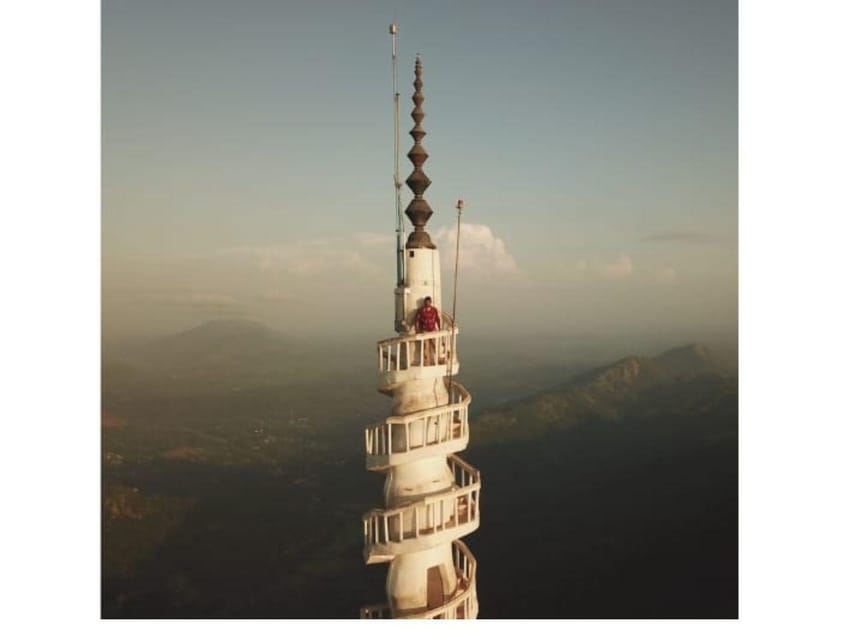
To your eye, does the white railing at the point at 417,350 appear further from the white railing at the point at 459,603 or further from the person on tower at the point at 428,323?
the white railing at the point at 459,603

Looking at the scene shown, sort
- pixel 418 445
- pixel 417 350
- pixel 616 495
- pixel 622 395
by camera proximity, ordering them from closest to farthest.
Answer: pixel 418 445 → pixel 417 350 → pixel 616 495 → pixel 622 395

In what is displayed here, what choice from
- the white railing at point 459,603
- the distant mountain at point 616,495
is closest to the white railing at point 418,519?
the white railing at point 459,603

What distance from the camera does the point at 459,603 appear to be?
649 cm

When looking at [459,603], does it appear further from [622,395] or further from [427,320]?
[622,395]

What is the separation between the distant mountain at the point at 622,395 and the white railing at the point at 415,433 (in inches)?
168

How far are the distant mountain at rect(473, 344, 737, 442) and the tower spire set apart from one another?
452 centimetres

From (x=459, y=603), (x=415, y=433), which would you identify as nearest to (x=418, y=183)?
→ (x=415, y=433)

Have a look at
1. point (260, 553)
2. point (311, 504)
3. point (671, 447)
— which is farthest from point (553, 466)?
point (260, 553)

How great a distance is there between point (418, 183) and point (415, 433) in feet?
7.26

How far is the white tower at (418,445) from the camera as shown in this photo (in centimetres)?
601

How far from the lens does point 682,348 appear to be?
29.8 ft

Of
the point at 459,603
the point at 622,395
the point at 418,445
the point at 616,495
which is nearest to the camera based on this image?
the point at 418,445

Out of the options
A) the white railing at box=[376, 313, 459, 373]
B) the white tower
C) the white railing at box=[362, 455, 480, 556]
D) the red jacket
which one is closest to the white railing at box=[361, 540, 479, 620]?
the white tower

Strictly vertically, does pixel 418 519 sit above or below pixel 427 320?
below
